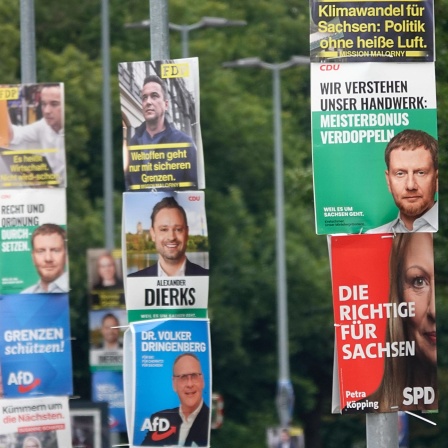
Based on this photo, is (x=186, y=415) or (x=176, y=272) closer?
(x=186, y=415)

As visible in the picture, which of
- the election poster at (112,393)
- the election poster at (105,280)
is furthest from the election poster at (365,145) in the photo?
the election poster at (105,280)

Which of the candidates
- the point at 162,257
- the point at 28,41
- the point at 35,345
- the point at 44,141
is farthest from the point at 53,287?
the point at 162,257

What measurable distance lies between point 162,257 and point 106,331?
724cm

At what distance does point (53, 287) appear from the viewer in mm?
15656

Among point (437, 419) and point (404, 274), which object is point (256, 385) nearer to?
point (437, 419)

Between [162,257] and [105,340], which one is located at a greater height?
[162,257]

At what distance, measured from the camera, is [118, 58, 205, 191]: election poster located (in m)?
12.5

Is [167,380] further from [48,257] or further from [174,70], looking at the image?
[48,257]

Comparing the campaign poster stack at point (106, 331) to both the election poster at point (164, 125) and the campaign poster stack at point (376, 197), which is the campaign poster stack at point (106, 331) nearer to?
the election poster at point (164, 125)

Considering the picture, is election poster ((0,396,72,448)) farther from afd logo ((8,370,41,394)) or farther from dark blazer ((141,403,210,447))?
dark blazer ((141,403,210,447))

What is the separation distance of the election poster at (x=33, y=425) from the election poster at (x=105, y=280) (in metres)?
5.16

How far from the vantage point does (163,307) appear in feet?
41.2

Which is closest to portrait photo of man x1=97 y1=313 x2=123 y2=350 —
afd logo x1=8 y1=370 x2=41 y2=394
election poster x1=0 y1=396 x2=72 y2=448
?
afd logo x1=8 y1=370 x2=41 y2=394

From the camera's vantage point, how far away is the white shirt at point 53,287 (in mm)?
15594
